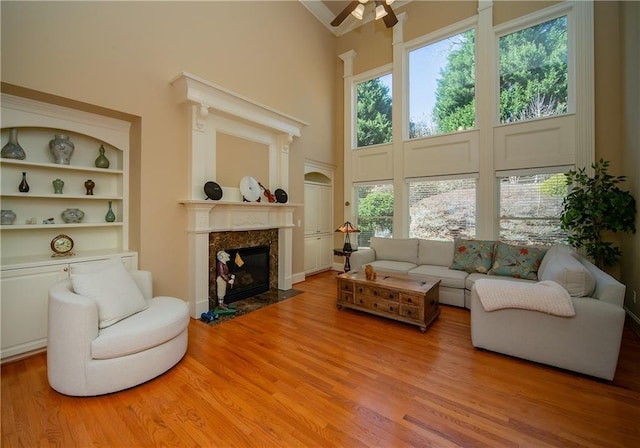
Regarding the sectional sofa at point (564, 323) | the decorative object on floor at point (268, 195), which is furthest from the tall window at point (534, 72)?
the decorative object on floor at point (268, 195)

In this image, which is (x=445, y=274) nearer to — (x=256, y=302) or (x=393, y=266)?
(x=393, y=266)

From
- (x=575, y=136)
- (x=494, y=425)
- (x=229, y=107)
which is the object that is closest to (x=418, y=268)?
(x=494, y=425)

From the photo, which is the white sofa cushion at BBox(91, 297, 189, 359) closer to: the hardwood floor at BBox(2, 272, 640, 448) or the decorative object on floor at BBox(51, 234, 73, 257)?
the hardwood floor at BBox(2, 272, 640, 448)

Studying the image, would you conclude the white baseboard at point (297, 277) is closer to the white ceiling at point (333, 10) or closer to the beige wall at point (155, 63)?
the beige wall at point (155, 63)

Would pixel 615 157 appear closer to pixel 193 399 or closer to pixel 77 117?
pixel 193 399

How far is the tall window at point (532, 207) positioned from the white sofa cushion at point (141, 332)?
5.00 meters

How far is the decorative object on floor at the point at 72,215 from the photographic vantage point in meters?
2.97

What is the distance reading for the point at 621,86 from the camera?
3633mm

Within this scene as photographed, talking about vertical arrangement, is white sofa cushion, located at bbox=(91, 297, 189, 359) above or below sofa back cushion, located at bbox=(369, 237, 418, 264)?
below

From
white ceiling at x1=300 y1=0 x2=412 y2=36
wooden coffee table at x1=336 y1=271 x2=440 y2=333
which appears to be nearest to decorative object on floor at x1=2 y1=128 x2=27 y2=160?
wooden coffee table at x1=336 y1=271 x2=440 y2=333

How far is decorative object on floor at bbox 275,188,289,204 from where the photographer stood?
4719mm

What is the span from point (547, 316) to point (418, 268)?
1.99 meters

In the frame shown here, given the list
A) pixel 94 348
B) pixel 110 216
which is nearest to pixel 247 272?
pixel 110 216

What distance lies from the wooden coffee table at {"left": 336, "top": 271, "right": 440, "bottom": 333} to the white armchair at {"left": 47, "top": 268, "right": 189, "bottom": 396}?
2.23m
